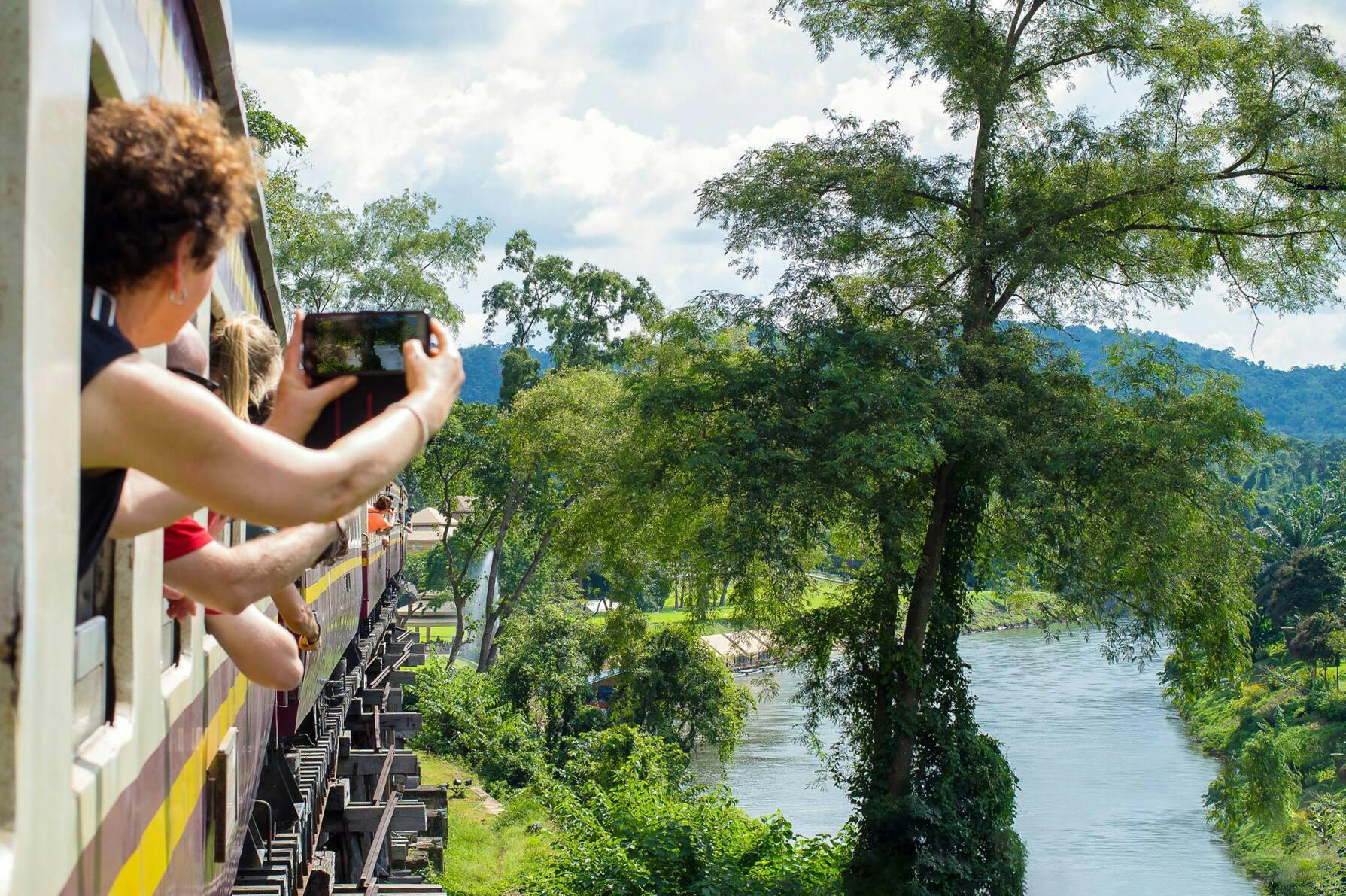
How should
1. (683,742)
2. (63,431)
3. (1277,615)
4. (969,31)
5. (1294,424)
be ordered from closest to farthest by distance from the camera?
(63,431) → (969,31) → (683,742) → (1277,615) → (1294,424)

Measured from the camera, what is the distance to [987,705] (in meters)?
34.3

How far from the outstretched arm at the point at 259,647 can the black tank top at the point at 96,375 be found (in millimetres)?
830

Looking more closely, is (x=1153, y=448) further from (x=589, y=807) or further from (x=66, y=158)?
(x=66, y=158)

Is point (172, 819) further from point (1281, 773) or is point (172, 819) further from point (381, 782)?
point (1281, 773)

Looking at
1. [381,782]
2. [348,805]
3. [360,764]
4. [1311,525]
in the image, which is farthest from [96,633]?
[1311,525]

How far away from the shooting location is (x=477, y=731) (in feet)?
85.2

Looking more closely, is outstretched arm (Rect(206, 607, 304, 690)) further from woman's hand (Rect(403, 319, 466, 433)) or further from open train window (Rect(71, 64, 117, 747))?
woman's hand (Rect(403, 319, 466, 433))

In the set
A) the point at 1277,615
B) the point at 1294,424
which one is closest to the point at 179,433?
the point at 1277,615

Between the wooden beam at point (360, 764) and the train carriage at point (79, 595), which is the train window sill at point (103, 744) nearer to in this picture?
the train carriage at point (79, 595)

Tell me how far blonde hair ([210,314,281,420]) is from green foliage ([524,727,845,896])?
1191cm

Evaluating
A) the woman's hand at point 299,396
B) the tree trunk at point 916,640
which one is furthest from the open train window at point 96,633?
the tree trunk at point 916,640

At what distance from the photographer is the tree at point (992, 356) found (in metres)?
13.7

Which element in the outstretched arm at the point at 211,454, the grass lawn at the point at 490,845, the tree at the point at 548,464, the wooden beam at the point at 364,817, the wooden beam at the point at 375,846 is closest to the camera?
the outstretched arm at the point at 211,454

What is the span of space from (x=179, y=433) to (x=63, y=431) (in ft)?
0.34
